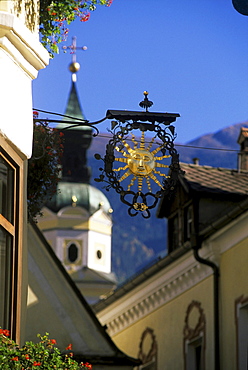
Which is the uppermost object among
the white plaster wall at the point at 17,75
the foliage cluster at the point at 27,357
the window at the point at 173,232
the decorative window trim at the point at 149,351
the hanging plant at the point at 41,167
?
the white plaster wall at the point at 17,75

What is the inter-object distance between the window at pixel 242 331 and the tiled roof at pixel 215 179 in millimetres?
3318

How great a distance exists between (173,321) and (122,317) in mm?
3015

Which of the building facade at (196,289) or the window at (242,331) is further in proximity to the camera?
the building facade at (196,289)

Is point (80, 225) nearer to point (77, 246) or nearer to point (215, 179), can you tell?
point (77, 246)

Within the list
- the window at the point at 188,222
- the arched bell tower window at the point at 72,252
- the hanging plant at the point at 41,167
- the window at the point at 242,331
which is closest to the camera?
the hanging plant at the point at 41,167

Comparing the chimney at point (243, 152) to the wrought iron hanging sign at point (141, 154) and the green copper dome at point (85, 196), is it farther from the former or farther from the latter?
the green copper dome at point (85, 196)

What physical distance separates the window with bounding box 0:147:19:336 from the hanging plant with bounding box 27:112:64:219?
172 cm

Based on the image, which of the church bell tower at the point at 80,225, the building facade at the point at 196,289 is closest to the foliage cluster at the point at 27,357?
the building facade at the point at 196,289

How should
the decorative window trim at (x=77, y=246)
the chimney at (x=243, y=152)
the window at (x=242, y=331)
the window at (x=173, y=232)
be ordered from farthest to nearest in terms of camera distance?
the decorative window trim at (x=77, y=246) → the chimney at (x=243, y=152) → the window at (x=173, y=232) → the window at (x=242, y=331)

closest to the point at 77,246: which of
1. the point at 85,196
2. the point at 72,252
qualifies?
the point at 72,252

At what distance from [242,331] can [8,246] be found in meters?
10.9

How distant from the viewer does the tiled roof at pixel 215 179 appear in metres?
22.8

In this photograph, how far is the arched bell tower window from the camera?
70500mm

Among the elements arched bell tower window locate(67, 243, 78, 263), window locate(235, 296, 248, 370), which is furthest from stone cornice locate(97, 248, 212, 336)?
arched bell tower window locate(67, 243, 78, 263)
